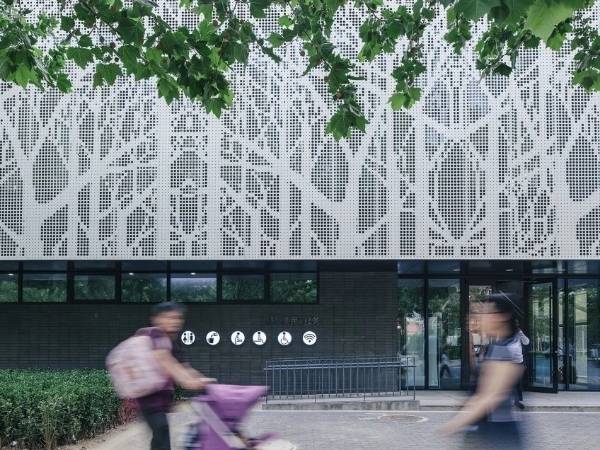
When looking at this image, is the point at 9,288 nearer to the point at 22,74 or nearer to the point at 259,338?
the point at 259,338

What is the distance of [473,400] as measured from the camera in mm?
6164

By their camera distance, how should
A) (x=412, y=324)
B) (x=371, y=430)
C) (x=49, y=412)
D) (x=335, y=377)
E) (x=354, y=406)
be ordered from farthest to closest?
(x=412, y=324) < (x=335, y=377) < (x=354, y=406) < (x=371, y=430) < (x=49, y=412)

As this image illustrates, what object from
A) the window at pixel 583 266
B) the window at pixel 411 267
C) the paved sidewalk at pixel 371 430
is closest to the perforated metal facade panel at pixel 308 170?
the window at pixel 583 266

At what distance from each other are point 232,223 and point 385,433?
5.64 meters

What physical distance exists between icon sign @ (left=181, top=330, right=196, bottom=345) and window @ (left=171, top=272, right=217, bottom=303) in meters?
0.79

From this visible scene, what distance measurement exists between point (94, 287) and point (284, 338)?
4.71m

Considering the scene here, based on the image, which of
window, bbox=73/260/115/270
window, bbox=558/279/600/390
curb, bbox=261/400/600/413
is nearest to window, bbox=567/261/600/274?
window, bbox=558/279/600/390

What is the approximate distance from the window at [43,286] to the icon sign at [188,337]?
3.09 meters

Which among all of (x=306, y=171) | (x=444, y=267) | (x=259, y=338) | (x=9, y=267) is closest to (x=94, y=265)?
(x=9, y=267)

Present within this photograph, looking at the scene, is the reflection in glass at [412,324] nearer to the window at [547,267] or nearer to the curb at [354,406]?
the window at [547,267]

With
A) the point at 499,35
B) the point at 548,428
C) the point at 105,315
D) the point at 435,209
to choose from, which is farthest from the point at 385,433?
the point at 105,315

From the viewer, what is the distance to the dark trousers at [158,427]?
7512mm

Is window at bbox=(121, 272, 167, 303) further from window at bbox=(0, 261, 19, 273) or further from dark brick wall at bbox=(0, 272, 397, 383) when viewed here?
window at bbox=(0, 261, 19, 273)

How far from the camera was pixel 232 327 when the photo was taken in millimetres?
19438
